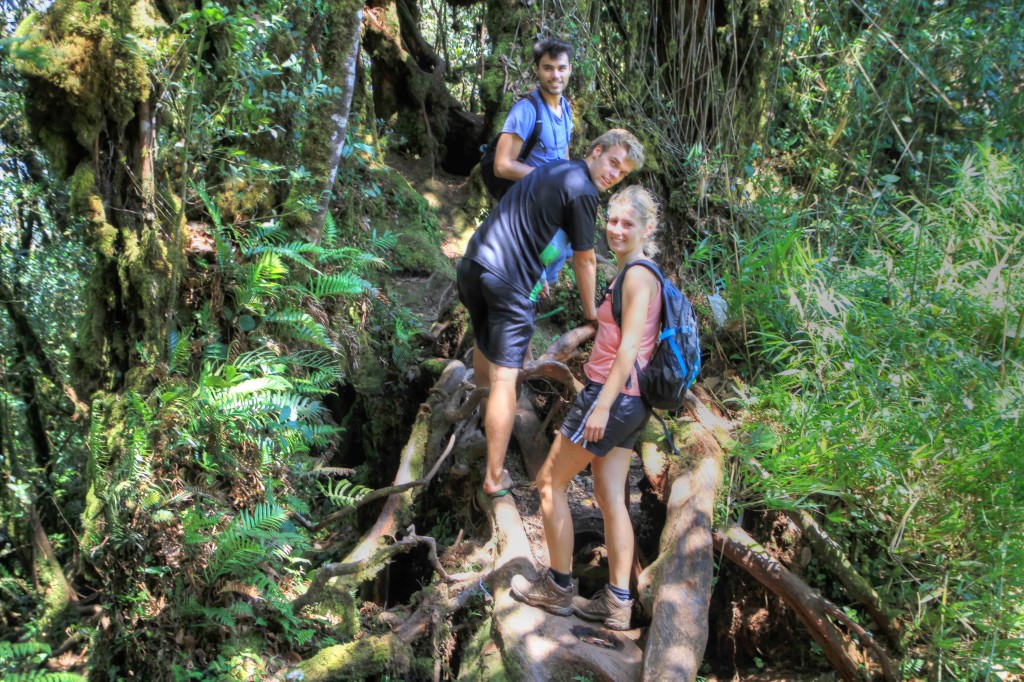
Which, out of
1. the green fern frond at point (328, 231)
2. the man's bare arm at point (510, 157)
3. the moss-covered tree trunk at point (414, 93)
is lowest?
the green fern frond at point (328, 231)

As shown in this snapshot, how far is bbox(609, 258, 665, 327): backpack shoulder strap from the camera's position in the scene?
3.10 meters

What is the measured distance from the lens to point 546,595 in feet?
11.1

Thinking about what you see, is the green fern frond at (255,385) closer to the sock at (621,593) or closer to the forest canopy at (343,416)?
the forest canopy at (343,416)

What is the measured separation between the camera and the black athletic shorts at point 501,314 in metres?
3.67

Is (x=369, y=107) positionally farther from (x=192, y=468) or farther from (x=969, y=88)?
(x=969, y=88)

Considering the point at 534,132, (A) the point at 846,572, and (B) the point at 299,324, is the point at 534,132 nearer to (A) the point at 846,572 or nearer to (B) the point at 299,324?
(B) the point at 299,324

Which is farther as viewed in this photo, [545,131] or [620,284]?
[545,131]

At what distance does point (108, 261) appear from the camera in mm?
3832

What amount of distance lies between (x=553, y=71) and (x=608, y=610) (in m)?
2.98

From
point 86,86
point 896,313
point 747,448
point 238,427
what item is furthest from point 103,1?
point 896,313

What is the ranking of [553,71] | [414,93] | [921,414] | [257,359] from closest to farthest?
[921,414], [257,359], [553,71], [414,93]

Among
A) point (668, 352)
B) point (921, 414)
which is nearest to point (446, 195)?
point (668, 352)

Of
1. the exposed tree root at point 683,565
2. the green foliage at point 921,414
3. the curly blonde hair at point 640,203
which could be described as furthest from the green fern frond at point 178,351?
the green foliage at point 921,414

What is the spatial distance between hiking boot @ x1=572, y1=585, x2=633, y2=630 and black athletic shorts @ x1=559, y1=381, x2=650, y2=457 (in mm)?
734
